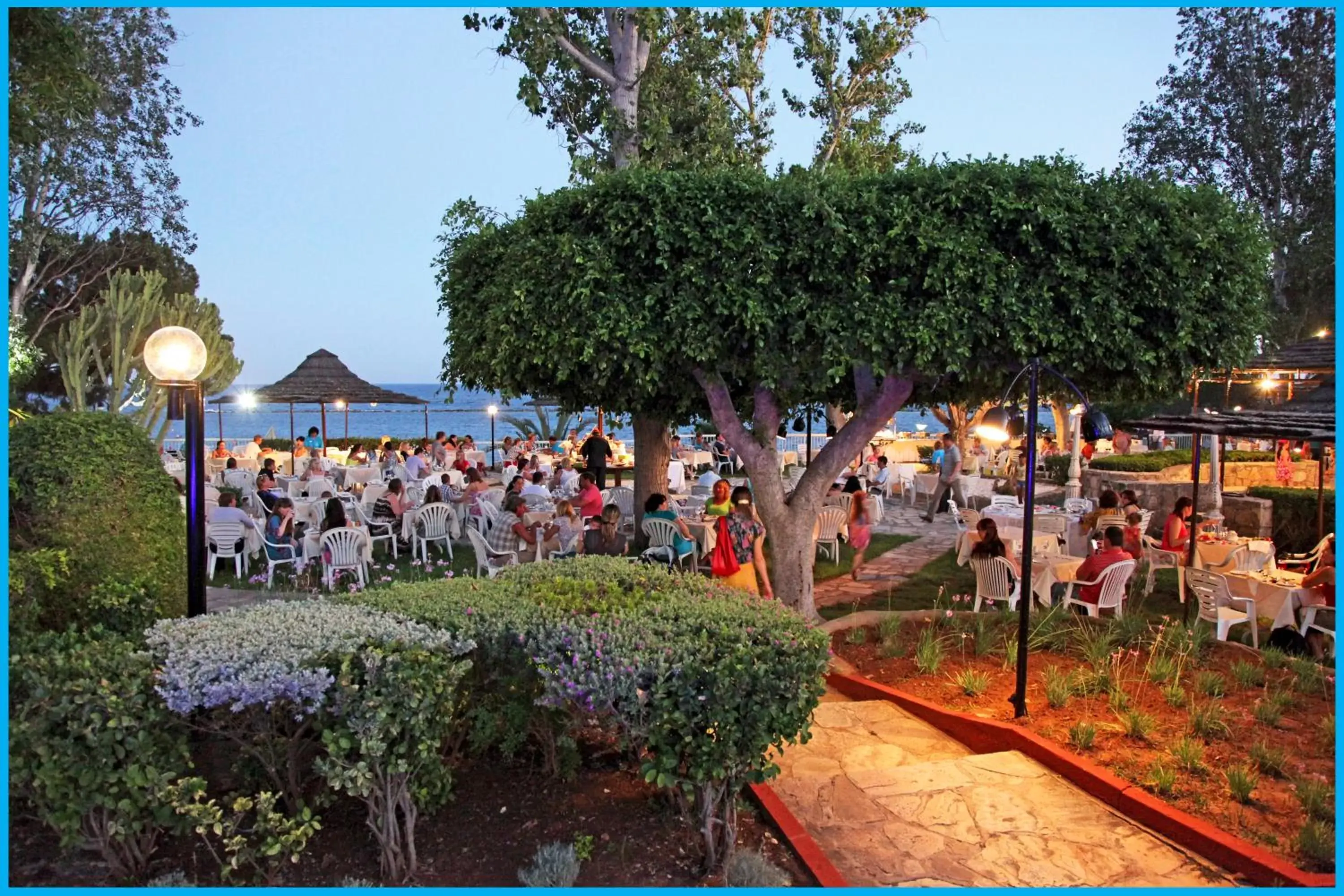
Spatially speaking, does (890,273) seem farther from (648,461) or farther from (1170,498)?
(1170,498)

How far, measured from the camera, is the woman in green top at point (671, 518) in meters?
10.6

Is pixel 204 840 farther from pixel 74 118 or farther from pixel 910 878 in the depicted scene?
pixel 74 118

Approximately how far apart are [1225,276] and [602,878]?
6405mm

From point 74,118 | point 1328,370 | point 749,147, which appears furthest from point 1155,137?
point 74,118

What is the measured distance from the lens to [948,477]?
54.3ft

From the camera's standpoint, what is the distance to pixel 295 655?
12.0 ft

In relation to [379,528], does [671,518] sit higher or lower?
higher

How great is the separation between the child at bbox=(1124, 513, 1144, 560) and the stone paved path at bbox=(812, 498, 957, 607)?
2613 millimetres

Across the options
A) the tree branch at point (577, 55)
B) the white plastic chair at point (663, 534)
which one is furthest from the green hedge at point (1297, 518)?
the tree branch at point (577, 55)

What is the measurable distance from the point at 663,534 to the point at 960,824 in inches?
268

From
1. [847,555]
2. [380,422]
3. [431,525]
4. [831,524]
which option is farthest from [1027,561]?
[380,422]

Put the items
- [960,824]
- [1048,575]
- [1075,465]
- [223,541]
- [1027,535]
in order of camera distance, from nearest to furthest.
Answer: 1. [960,824]
2. [1027,535]
3. [1048,575]
4. [223,541]
5. [1075,465]

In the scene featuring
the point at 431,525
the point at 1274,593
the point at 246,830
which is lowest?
the point at 246,830

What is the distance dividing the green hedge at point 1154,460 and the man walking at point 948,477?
121 inches
